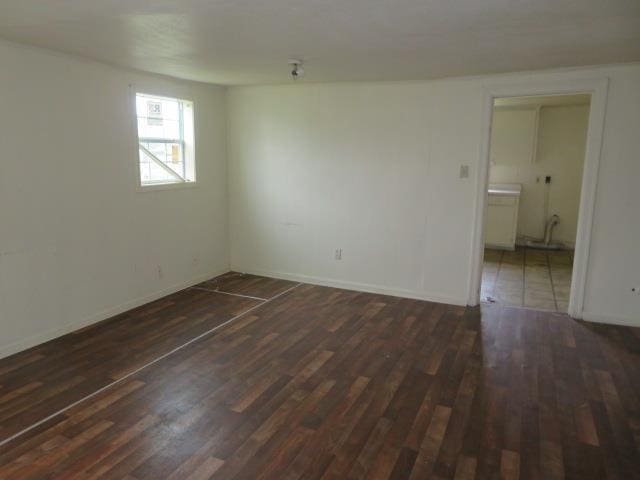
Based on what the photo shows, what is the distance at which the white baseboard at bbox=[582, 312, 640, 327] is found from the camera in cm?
416

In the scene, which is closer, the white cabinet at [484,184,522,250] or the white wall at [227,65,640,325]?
the white wall at [227,65,640,325]

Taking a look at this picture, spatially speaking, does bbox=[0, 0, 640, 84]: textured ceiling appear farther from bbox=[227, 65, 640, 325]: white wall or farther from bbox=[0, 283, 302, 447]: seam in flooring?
bbox=[0, 283, 302, 447]: seam in flooring

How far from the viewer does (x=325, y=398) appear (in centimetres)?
293

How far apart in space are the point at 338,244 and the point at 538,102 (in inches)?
160

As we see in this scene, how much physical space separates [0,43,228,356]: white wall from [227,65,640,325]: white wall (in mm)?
927

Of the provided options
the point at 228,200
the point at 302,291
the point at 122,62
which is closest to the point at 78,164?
the point at 122,62

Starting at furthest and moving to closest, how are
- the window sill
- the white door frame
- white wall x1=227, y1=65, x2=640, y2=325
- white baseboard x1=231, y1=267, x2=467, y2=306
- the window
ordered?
1. white baseboard x1=231, y1=267, x2=467, y2=306
2. the window
3. the window sill
4. white wall x1=227, y1=65, x2=640, y2=325
5. the white door frame

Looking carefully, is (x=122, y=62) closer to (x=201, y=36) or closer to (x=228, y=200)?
(x=201, y=36)

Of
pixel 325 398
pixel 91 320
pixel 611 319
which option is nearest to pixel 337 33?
pixel 325 398

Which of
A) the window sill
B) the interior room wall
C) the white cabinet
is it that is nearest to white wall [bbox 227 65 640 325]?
the window sill

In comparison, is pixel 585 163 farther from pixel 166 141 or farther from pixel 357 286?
pixel 166 141

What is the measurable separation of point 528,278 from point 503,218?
1.78 m

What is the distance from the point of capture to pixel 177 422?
2639 millimetres

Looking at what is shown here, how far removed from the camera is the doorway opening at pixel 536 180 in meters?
7.09
